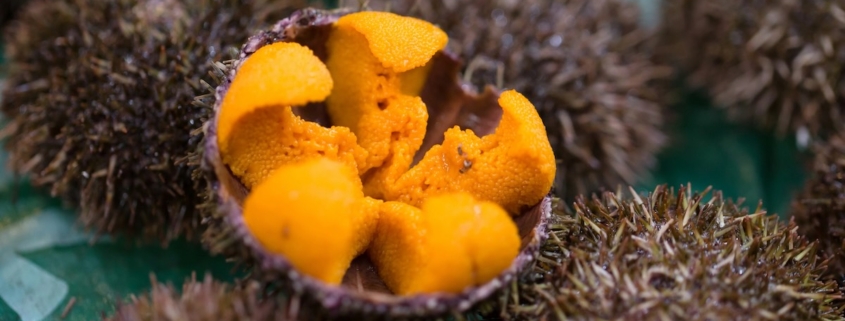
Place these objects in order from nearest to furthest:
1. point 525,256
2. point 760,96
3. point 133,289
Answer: point 525,256, point 133,289, point 760,96

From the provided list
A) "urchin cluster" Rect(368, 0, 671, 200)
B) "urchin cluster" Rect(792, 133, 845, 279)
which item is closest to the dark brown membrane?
"urchin cluster" Rect(368, 0, 671, 200)

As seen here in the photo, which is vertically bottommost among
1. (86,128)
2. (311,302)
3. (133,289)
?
(133,289)

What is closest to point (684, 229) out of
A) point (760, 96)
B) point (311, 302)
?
point (311, 302)

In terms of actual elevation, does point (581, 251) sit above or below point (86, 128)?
above

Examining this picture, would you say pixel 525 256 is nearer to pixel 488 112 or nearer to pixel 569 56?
pixel 488 112

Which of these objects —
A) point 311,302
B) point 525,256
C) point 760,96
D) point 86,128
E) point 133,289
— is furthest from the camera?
point 760,96

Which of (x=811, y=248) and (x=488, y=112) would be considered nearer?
(x=811, y=248)

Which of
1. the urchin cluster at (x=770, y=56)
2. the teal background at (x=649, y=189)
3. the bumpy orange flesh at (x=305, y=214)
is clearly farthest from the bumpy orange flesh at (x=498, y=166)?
the urchin cluster at (x=770, y=56)
